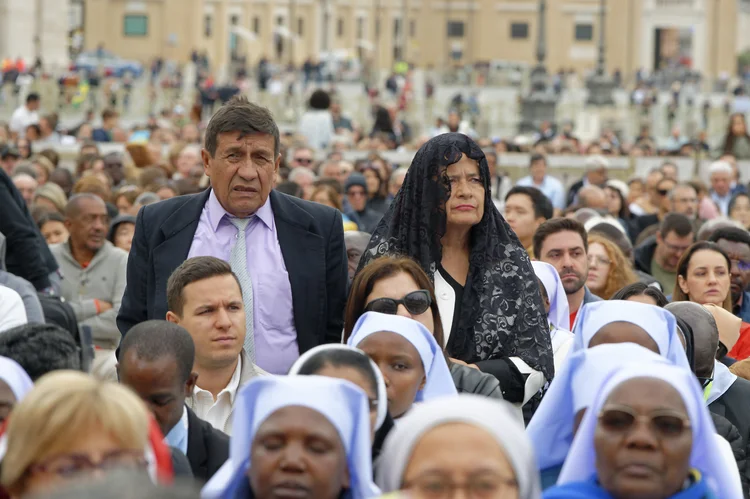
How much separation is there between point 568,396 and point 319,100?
60.3 feet

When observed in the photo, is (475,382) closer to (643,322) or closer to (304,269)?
(643,322)

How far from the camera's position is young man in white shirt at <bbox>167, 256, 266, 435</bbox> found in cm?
592

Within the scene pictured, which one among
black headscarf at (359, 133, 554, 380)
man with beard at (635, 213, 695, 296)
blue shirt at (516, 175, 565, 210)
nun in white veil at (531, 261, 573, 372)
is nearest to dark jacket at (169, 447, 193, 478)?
black headscarf at (359, 133, 554, 380)

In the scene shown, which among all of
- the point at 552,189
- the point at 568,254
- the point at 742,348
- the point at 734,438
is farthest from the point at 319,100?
the point at 734,438

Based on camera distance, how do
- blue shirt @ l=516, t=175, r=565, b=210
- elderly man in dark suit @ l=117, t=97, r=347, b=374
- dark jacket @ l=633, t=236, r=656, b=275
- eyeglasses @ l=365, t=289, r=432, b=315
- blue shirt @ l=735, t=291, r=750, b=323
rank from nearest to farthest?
1. eyeglasses @ l=365, t=289, r=432, b=315
2. elderly man in dark suit @ l=117, t=97, r=347, b=374
3. blue shirt @ l=735, t=291, r=750, b=323
4. dark jacket @ l=633, t=236, r=656, b=275
5. blue shirt @ l=516, t=175, r=565, b=210

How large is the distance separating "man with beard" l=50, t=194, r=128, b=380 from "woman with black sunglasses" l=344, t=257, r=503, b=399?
13.8 feet

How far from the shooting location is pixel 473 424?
12.7 ft

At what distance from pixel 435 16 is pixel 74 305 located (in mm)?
93766

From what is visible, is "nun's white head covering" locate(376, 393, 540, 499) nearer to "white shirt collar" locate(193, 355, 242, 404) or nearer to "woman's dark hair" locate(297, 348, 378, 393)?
"woman's dark hair" locate(297, 348, 378, 393)

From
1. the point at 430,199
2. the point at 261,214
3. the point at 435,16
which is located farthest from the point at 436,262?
the point at 435,16

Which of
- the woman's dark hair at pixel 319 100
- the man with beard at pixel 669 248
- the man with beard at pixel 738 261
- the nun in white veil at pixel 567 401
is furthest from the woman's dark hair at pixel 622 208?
the nun in white veil at pixel 567 401

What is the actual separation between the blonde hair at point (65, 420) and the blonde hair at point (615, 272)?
6255 mm

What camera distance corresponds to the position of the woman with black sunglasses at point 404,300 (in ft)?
19.7

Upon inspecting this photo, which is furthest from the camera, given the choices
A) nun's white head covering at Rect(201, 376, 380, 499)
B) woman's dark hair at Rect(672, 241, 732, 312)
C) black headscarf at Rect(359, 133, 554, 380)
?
woman's dark hair at Rect(672, 241, 732, 312)
